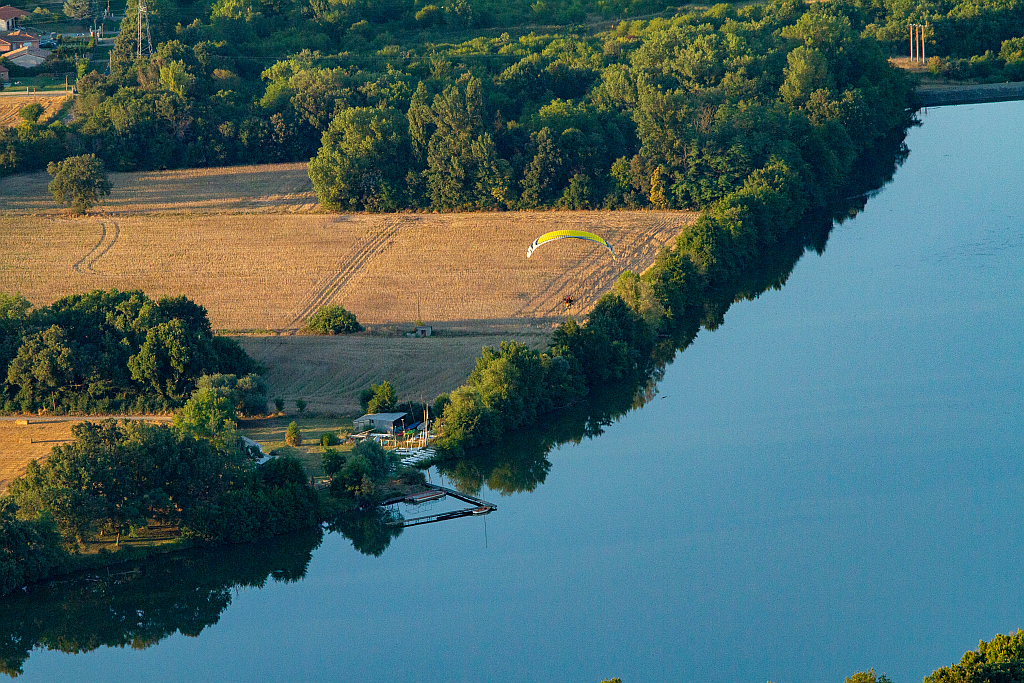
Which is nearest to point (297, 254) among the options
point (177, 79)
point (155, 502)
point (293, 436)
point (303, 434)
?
point (303, 434)

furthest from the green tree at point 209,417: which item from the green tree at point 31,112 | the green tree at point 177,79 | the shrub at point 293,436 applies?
the green tree at point 31,112

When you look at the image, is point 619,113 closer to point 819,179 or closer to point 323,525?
point 819,179

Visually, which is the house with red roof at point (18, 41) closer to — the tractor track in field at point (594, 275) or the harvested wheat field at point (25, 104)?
the harvested wheat field at point (25, 104)

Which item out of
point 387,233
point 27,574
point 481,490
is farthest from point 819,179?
point 27,574

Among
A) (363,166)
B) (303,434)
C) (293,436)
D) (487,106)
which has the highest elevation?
(487,106)

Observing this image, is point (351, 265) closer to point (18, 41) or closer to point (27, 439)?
point (27, 439)

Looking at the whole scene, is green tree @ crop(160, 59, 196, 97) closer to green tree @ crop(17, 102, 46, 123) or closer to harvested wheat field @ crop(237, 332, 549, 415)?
green tree @ crop(17, 102, 46, 123)
